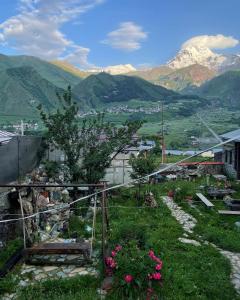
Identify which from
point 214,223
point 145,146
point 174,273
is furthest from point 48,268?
point 145,146

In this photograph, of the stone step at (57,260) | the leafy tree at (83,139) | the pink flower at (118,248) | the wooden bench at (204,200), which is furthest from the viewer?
the wooden bench at (204,200)

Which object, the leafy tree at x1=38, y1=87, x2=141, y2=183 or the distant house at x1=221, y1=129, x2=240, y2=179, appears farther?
the distant house at x1=221, y1=129, x2=240, y2=179

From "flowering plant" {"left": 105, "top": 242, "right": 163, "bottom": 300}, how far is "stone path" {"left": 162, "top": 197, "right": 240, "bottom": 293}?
2.54 m

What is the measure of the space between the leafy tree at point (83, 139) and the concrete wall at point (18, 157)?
4.25ft

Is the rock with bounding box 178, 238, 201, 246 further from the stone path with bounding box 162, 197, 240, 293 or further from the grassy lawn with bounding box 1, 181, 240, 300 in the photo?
the grassy lawn with bounding box 1, 181, 240, 300

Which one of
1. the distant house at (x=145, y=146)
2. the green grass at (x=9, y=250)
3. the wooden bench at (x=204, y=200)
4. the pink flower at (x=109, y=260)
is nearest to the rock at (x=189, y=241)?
the pink flower at (x=109, y=260)

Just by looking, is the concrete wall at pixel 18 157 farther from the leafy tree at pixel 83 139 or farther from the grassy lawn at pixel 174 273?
the grassy lawn at pixel 174 273

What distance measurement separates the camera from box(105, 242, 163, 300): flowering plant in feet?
24.6

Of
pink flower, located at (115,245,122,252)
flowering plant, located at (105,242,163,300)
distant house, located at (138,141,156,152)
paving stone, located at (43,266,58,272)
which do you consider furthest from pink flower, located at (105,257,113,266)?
distant house, located at (138,141,156,152)

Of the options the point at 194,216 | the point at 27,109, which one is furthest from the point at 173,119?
the point at 194,216

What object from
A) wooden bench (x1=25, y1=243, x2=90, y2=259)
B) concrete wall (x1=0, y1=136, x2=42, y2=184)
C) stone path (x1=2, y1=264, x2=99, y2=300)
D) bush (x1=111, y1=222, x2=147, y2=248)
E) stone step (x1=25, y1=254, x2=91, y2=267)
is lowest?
stone path (x1=2, y1=264, x2=99, y2=300)

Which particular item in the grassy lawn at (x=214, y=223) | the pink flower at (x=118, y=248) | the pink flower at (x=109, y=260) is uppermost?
the pink flower at (x=118, y=248)

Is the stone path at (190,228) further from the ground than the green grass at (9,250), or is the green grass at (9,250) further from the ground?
the green grass at (9,250)

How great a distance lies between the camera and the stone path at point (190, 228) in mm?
9312
